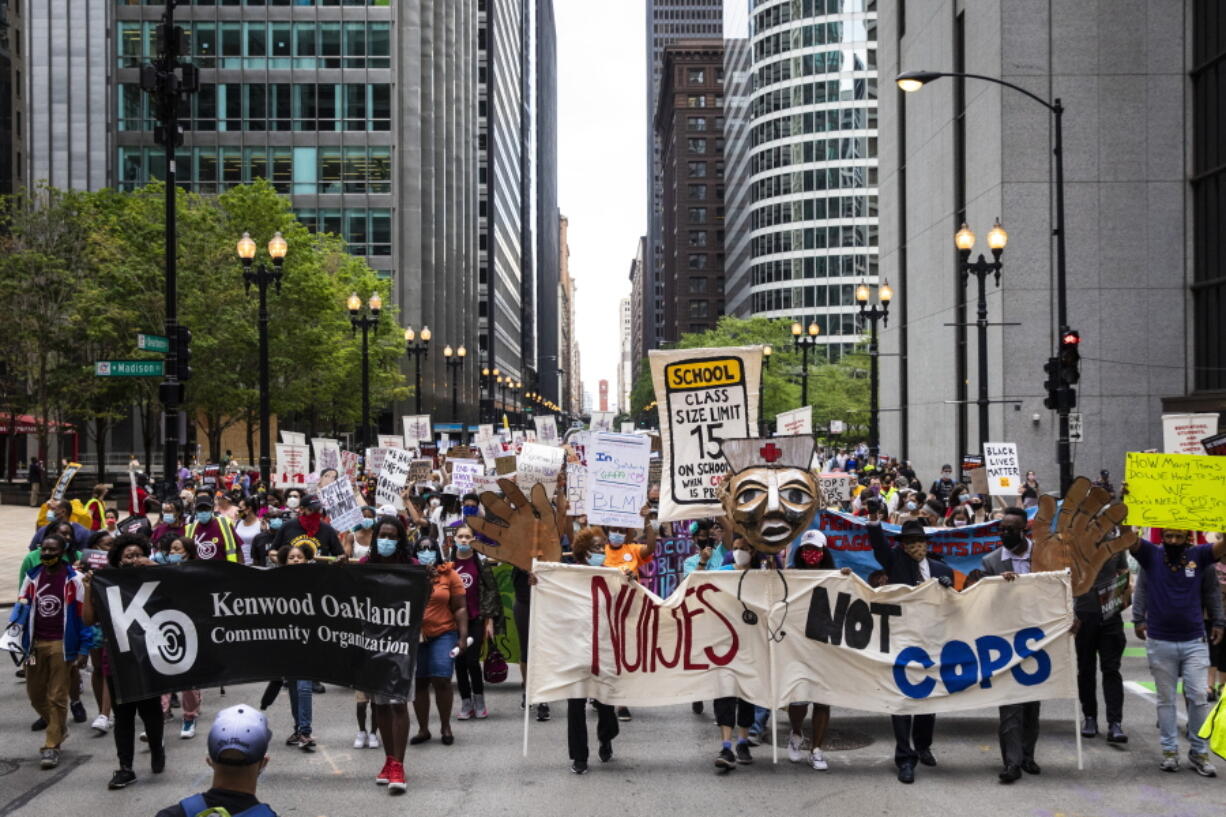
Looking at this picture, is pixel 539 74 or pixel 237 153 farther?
pixel 539 74

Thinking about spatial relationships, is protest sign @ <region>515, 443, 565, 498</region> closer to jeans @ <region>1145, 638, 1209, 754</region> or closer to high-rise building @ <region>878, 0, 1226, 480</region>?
jeans @ <region>1145, 638, 1209, 754</region>

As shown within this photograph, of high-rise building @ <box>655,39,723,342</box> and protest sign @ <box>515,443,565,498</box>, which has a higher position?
high-rise building @ <box>655,39,723,342</box>

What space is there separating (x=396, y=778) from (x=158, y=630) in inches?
86.8

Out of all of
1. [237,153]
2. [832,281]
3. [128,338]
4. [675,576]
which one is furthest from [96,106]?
[675,576]

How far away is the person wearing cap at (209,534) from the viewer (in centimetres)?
1216

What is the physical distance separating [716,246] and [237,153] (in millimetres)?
97729

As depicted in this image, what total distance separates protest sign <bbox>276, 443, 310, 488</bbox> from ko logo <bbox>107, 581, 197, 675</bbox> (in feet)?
41.3

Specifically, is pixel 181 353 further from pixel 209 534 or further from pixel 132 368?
pixel 209 534

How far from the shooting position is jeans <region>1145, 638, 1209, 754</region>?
8414mm

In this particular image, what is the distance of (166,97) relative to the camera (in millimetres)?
16953

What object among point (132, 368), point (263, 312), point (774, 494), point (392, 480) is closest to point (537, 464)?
point (392, 480)

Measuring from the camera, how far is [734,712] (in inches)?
347

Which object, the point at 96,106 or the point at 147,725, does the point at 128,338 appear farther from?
the point at 96,106

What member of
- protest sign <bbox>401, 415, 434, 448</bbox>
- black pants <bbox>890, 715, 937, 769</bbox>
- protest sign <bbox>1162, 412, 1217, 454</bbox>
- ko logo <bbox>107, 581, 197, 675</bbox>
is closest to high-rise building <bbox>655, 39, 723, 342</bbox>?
protest sign <bbox>401, 415, 434, 448</bbox>
